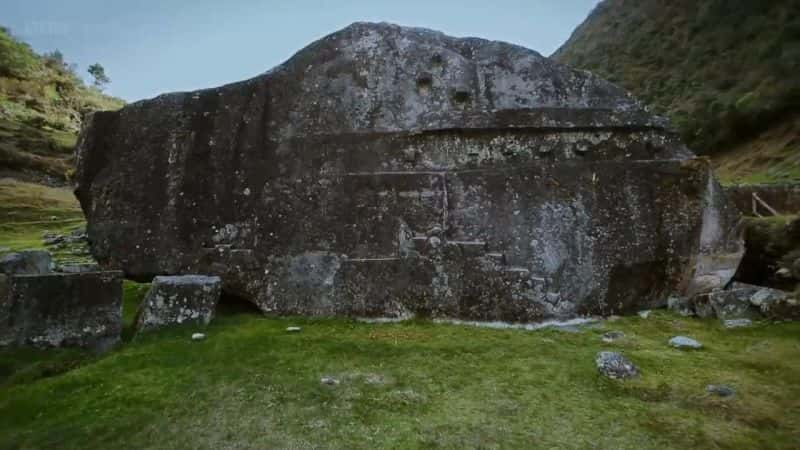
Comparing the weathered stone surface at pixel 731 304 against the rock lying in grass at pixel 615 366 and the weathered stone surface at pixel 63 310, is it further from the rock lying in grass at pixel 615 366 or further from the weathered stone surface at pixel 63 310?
the weathered stone surface at pixel 63 310

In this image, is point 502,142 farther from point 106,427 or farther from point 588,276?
point 106,427

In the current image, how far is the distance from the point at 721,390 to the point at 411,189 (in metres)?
4.00

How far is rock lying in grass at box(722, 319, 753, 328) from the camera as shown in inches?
235

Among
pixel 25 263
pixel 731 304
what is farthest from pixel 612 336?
pixel 25 263

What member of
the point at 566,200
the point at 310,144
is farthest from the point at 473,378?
the point at 310,144

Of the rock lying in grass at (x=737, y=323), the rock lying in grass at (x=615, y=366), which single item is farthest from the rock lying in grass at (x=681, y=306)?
the rock lying in grass at (x=615, y=366)

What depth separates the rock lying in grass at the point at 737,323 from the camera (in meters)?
5.97

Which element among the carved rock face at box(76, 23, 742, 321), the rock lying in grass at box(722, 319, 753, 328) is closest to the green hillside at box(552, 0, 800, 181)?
the carved rock face at box(76, 23, 742, 321)

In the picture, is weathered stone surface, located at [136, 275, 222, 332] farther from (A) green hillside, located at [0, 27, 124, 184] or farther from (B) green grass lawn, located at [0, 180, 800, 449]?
(A) green hillside, located at [0, 27, 124, 184]

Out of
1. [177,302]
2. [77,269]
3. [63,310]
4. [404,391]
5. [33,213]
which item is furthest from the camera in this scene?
[33,213]

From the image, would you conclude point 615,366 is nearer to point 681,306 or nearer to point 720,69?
point 681,306

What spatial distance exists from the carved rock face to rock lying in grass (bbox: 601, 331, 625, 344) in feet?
2.19

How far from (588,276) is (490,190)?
5.30 feet

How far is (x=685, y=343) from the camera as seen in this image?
5508 millimetres
